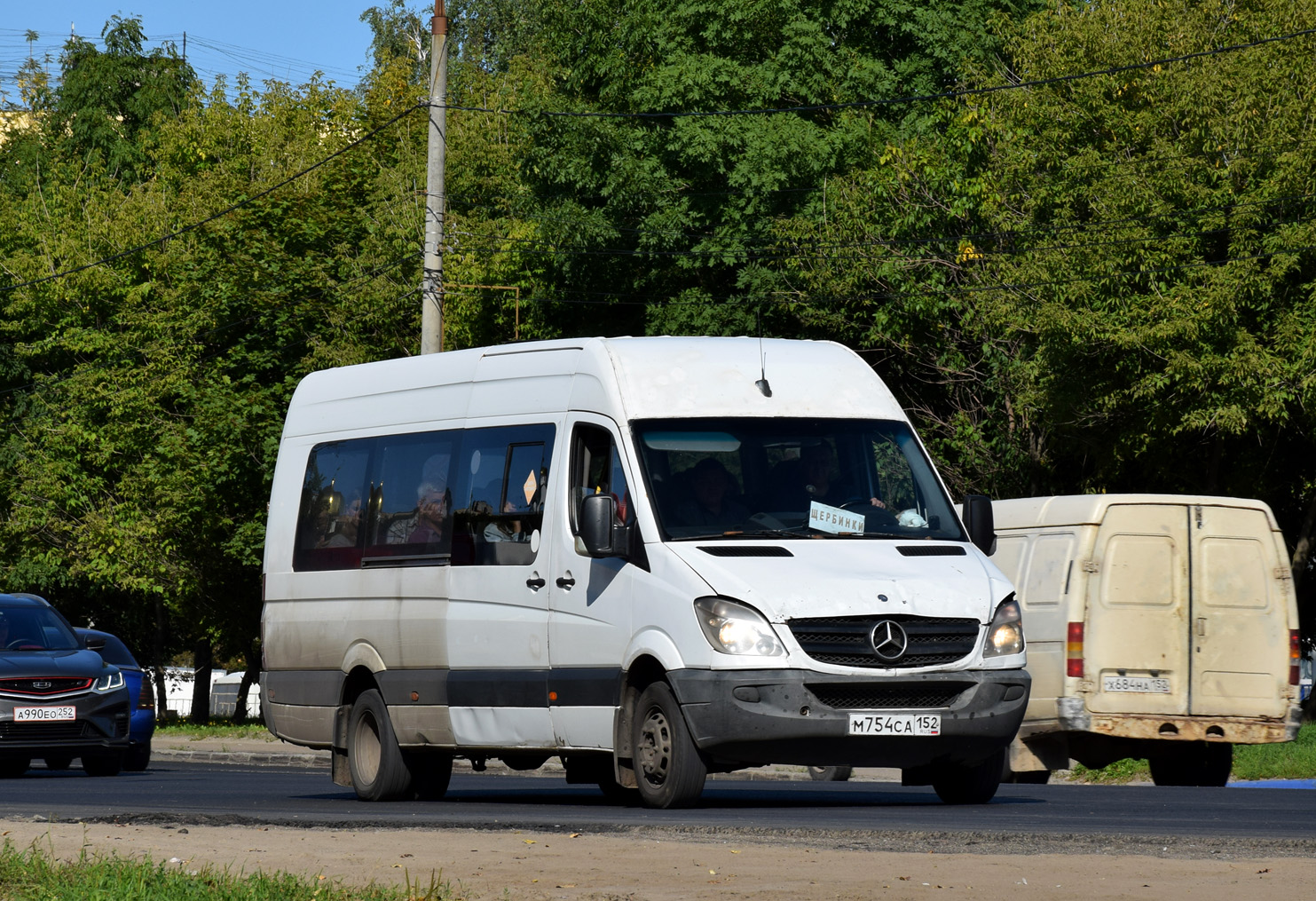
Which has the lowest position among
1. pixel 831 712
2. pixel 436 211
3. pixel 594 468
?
pixel 831 712

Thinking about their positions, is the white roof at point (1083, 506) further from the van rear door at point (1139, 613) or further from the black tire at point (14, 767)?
the black tire at point (14, 767)

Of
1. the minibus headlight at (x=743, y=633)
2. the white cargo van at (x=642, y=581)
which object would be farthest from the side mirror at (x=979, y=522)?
the minibus headlight at (x=743, y=633)

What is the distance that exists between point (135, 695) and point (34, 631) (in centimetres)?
241

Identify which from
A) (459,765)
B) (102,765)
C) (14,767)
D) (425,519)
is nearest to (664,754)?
(425,519)

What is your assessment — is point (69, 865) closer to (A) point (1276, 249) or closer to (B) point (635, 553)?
(B) point (635, 553)

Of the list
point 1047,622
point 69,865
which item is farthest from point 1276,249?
point 69,865

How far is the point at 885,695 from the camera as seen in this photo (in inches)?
449

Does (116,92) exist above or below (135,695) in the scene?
above

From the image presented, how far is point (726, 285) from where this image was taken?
127 feet

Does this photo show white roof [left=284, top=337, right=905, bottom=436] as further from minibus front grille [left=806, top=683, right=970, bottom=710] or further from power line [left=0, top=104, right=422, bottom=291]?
power line [left=0, top=104, right=422, bottom=291]

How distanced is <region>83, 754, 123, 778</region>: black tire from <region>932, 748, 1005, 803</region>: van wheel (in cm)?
1009

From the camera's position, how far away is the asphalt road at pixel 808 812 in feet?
32.7

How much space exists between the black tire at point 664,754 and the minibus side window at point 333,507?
334 cm

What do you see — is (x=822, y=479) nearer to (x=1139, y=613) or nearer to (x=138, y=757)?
(x=1139, y=613)
